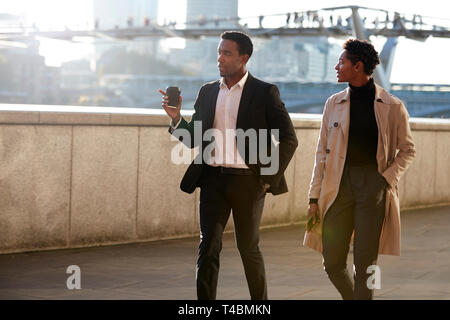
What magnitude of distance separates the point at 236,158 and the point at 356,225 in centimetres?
70

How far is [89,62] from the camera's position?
632 feet

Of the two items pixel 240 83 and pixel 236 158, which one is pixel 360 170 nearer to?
pixel 236 158

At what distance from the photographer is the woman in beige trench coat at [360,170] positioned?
4.27 metres

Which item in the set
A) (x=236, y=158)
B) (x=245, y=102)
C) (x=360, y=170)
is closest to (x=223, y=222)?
(x=236, y=158)

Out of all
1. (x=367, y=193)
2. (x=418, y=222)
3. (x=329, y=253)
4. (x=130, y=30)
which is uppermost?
(x=130, y=30)

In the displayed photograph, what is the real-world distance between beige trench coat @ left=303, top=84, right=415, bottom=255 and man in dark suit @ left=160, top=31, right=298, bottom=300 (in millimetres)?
208

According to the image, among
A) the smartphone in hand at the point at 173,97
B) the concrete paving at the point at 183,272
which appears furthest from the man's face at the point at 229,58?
the concrete paving at the point at 183,272

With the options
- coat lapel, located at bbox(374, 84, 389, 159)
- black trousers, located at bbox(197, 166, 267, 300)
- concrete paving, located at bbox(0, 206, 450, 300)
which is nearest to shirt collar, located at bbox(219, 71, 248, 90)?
black trousers, located at bbox(197, 166, 267, 300)

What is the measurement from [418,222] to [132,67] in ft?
466

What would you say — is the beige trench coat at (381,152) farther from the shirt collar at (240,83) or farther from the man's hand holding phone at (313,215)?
the shirt collar at (240,83)

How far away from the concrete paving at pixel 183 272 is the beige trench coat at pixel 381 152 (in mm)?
1236

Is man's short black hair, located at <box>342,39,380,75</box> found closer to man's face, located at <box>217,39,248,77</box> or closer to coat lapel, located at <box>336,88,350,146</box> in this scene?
coat lapel, located at <box>336,88,350,146</box>

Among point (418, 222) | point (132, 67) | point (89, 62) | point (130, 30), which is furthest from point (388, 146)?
point (89, 62)
